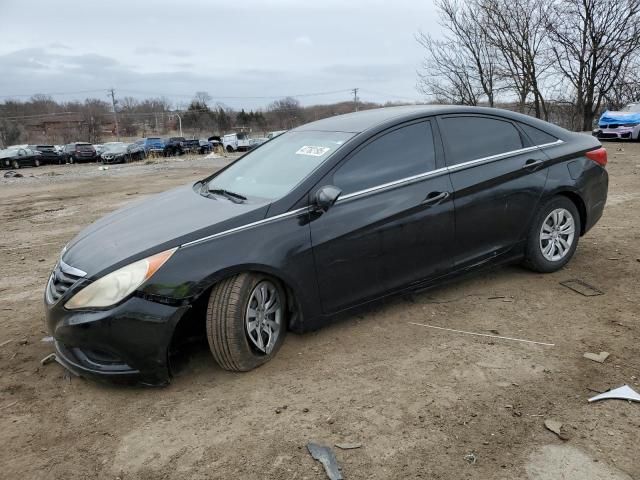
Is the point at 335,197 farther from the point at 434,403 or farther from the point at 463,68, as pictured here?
the point at 463,68

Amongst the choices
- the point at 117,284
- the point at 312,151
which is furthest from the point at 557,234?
the point at 117,284

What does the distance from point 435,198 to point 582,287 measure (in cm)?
165

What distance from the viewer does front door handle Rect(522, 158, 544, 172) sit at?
416 centimetres

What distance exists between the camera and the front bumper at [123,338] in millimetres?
2770

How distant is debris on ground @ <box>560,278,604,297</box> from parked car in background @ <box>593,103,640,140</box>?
15.9 metres

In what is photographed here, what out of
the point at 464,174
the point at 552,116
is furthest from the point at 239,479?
the point at 552,116

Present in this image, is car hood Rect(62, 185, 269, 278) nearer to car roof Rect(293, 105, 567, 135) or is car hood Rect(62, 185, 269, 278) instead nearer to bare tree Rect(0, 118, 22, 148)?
car roof Rect(293, 105, 567, 135)

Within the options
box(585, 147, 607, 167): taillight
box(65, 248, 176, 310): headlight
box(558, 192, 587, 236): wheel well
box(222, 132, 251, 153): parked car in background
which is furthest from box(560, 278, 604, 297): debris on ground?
box(222, 132, 251, 153): parked car in background

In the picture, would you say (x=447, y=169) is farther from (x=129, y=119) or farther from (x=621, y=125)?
(x=129, y=119)

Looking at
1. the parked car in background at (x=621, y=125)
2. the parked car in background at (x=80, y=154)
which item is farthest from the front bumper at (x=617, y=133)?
the parked car in background at (x=80, y=154)

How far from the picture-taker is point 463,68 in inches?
1078

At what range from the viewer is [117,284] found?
281 centimetres

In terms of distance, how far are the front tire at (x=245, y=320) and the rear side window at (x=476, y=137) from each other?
68.7 inches

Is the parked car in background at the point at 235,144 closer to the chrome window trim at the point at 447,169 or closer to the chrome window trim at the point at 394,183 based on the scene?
the chrome window trim at the point at 447,169
